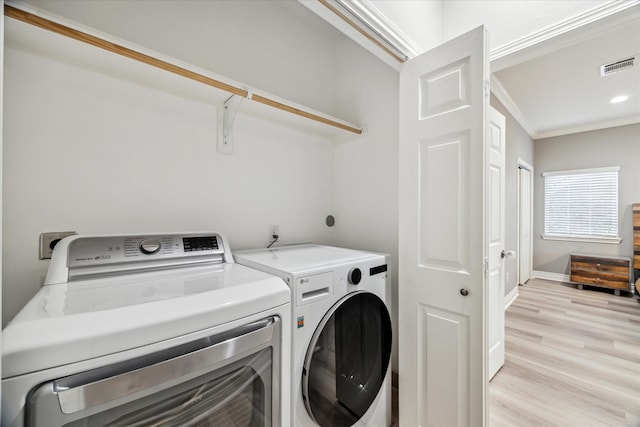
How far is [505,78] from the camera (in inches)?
120

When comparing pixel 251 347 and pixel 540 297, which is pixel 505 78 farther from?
pixel 251 347

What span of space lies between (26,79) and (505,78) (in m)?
4.02

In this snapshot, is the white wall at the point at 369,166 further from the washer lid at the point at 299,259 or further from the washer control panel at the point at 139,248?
the washer control panel at the point at 139,248

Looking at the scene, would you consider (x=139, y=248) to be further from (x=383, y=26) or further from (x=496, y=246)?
(x=496, y=246)

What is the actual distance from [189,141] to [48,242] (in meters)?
0.77

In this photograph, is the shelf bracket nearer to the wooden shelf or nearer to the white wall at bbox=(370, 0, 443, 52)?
the wooden shelf

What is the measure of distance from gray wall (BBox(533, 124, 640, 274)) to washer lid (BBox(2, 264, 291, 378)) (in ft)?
19.4

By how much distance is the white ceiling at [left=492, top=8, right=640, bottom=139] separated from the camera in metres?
2.46

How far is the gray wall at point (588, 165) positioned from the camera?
4.22 meters

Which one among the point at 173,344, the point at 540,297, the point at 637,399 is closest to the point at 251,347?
the point at 173,344

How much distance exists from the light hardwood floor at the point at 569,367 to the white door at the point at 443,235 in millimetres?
720

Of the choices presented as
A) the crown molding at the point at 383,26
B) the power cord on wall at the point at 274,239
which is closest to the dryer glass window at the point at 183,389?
the power cord on wall at the point at 274,239

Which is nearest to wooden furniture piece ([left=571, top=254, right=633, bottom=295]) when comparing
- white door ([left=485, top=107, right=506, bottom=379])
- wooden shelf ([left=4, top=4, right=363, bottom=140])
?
white door ([left=485, top=107, right=506, bottom=379])

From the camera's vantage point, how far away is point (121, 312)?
693 millimetres
